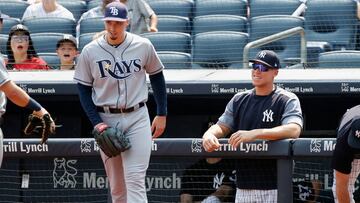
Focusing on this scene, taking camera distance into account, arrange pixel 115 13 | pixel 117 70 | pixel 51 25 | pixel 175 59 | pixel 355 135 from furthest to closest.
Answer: pixel 51 25 < pixel 175 59 < pixel 117 70 < pixel 115 13 < pixel 355 135

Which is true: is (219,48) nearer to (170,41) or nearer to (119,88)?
(170,41)

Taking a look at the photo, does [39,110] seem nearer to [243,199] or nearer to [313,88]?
[243,199]

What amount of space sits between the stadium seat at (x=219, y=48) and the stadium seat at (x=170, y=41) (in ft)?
0.33

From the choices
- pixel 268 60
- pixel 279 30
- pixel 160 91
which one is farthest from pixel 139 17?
pixel 160 91

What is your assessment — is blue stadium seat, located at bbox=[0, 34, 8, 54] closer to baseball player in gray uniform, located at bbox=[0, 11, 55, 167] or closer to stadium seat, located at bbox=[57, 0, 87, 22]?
stadium seat, located at bbox=[57, 0, 87, 22]

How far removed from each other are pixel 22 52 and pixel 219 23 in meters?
1.97

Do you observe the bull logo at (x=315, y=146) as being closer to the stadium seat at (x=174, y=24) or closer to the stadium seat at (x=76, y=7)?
the stadium seat at (x=174, y=24)

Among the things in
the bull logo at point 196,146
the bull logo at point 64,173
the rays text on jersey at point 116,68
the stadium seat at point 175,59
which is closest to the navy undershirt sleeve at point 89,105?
the rays text on jersey at point 116,68

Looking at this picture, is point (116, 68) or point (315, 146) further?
point (315, 146)

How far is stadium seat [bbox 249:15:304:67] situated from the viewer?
911 cm

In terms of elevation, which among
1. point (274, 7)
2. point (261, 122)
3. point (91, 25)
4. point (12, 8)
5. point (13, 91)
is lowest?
point (261, 122)

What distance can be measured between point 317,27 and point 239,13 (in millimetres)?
933

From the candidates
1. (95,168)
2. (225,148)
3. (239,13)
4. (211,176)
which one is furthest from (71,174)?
(239,13)

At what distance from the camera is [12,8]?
10.7m
